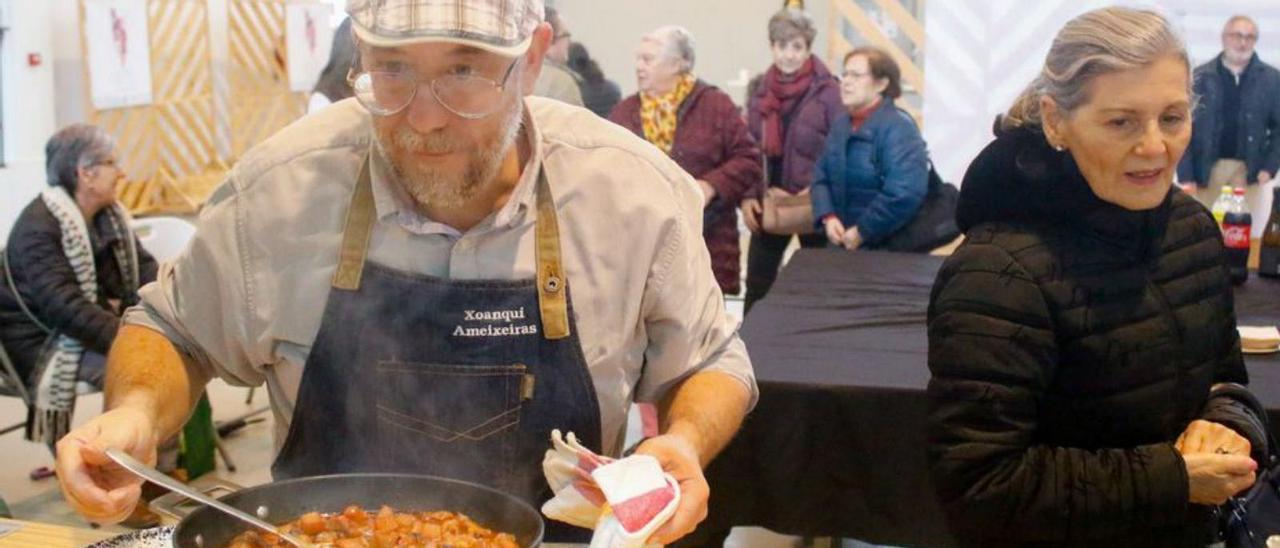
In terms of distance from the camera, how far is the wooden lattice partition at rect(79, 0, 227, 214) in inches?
415

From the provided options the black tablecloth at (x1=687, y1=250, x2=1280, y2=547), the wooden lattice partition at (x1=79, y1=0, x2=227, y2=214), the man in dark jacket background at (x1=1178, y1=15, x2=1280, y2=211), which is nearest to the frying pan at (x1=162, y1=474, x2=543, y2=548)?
the black tablecloth at (x1=687, y1=250, x2=1280, y2=547)

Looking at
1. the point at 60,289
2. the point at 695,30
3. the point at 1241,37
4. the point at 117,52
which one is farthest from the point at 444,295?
the point at 695,30

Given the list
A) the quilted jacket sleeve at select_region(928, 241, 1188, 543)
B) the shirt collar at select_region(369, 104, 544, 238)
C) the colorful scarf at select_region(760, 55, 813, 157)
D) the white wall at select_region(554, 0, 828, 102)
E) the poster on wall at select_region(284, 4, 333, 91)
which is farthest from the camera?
the poster on wall at select_region(284, 4, 333, 91)

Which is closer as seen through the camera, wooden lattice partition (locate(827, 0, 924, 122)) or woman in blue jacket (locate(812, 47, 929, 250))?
woman in blue jacket (locate(812, 47, 929, 250))

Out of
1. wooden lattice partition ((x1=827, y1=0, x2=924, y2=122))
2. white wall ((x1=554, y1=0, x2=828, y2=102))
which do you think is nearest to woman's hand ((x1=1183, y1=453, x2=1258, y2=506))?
wooden lattice partition ((x1=827, y1=0, x2=924, y2=122))

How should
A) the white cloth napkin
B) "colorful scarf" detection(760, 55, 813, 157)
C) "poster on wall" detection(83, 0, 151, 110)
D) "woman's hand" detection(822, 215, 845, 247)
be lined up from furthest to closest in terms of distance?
"poster on wall" detection(83, 0, 151, 110) → "colorful scarf" detection(760, 55, 813, 157) → "woman's hand" detection(822, 215, 845, 247) → the white cloth napkin

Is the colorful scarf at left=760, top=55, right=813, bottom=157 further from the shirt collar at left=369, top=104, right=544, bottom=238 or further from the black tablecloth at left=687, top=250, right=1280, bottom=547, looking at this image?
the shirt collar at left=369, top=104, right=544, bottom=238

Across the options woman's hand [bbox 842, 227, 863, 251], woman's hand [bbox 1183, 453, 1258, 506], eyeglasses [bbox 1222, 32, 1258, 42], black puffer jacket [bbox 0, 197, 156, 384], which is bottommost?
black puffer jacket [bbox 0, 197, 156, 384]

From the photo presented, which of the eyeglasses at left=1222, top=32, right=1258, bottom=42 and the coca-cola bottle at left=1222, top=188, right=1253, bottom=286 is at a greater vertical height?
the eyeglasses at left=1222, top=32, right=1258, bottom=42

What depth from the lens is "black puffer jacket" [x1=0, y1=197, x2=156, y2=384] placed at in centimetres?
423

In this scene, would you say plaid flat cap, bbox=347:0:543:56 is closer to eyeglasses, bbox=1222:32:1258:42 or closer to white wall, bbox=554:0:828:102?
eyeglasses, bbox=1222:32:1258:42

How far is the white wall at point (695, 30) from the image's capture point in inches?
442

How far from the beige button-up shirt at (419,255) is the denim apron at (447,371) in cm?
2

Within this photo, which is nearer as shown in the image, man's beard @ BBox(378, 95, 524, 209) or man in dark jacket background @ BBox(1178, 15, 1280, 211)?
man's beard @ BBox(378, 95, 524, 209)
